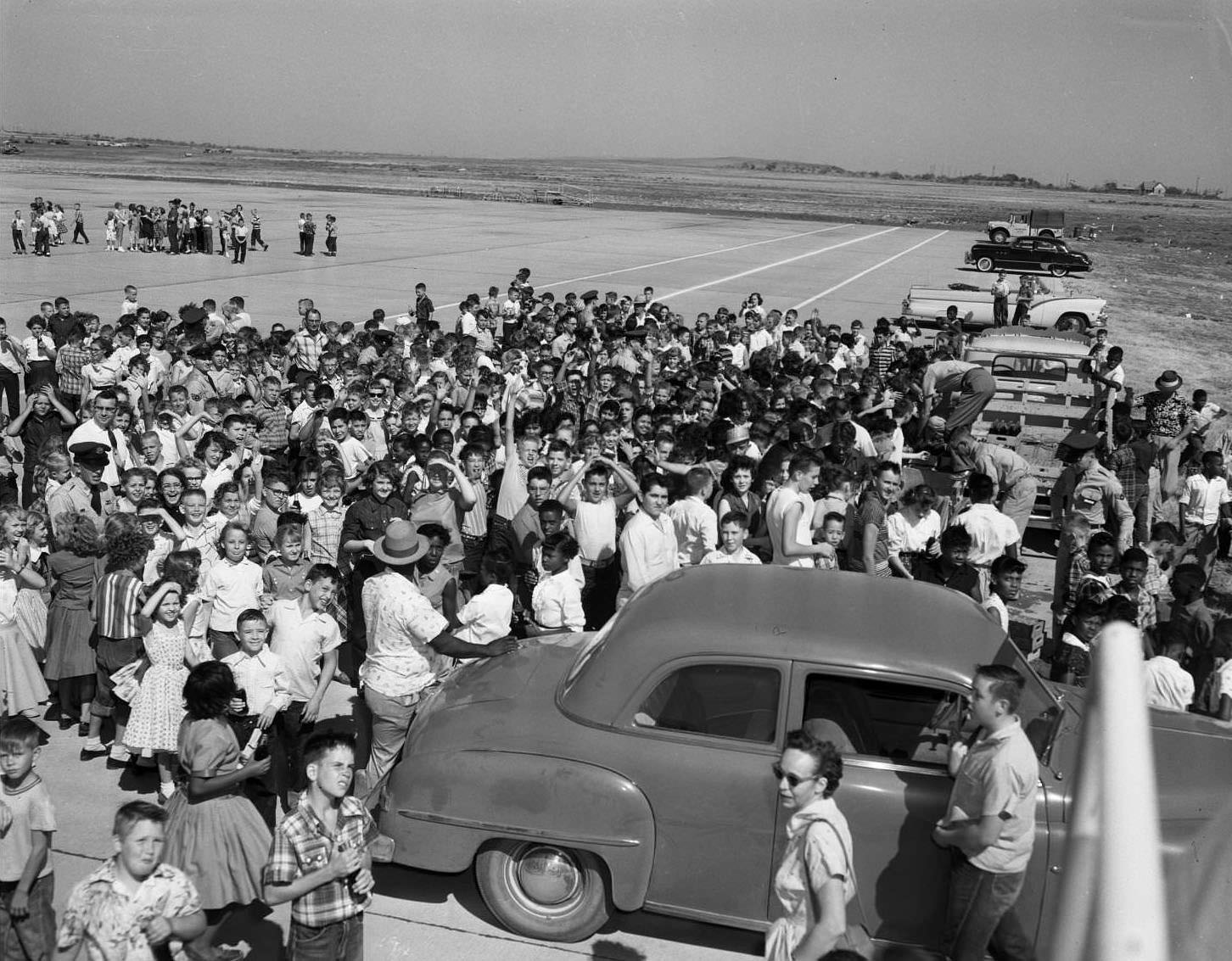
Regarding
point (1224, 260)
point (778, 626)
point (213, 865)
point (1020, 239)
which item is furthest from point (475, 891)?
point (1224, 260)

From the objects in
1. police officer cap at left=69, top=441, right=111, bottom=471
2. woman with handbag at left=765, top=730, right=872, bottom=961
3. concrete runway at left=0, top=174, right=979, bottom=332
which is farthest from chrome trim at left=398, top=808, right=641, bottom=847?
concrete runway at left=0, top=174, right=979, bottom=332

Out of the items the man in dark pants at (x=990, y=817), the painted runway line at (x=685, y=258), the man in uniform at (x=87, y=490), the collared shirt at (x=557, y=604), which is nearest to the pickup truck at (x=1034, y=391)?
the collared shirt at (x=557, y=604)

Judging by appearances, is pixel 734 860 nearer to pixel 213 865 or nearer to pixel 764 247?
pixel 213 865

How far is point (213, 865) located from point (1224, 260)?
58792 millimetres

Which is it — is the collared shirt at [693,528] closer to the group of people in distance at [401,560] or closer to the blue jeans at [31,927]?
the group of people in distance at [401,560]

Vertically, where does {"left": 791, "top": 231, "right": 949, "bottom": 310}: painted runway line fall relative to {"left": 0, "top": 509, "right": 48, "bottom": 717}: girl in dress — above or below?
above

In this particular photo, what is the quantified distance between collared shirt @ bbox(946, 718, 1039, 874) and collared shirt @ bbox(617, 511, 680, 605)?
3.12m

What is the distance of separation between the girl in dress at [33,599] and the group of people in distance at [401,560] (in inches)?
1.0

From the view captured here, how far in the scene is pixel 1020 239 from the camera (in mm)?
41969

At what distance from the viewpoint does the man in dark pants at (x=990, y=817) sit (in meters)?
4.17

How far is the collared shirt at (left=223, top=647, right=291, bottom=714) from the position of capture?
229 inches

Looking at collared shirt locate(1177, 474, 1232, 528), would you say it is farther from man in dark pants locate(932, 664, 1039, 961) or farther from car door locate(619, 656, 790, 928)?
car door locate(619, 656, 790, 928)

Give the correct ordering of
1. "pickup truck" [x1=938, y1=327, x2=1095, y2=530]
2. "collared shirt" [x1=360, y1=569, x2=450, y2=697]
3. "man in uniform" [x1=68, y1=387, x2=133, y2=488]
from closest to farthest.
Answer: "collared shirt" [x1=360, y1=569, x2=450, y2=697]
"man in uniform" [x1=68, y1=387, x2=133, y2=488]
"pickup truck" [x1=938, y1=327, x2=1095, y2=530]

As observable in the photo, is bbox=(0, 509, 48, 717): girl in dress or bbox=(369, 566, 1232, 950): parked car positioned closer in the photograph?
bbox=(369, 566, 1232, 950): parked car
